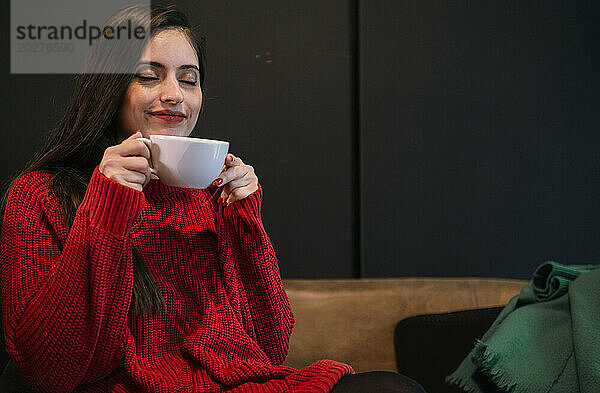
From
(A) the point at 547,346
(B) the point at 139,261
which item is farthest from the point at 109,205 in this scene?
(A) the point at 547,346

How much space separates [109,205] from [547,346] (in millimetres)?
1120

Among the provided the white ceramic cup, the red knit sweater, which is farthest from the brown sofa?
the white ceramic cup

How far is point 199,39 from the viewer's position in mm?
1571

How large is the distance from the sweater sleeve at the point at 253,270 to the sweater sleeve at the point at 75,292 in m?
0.28

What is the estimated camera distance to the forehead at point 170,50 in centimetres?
138

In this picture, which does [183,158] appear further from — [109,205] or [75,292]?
[75,292]

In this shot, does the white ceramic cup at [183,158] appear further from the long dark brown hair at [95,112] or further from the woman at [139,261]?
Answer: the long dark brown hair at [95,112]

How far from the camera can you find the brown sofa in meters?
1.89

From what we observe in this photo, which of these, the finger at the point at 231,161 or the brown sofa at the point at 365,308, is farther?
the brown sofa at the point at 365,308

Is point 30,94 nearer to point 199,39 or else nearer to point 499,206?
point 199,39

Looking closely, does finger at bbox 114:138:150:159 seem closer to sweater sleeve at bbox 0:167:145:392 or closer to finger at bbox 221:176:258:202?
sweater sleeve at bbox 0:167:145:392

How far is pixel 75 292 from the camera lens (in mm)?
1085

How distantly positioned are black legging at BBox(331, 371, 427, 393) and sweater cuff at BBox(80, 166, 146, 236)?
45 cm

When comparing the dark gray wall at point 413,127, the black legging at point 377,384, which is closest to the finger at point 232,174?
the black legging at point 377,384
